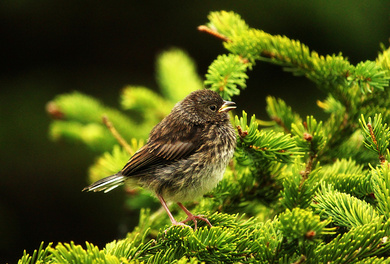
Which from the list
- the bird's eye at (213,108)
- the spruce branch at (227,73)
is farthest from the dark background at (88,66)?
the spruce branch at (227,73)

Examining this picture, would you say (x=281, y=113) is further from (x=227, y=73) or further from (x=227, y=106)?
(x=227, y=73)

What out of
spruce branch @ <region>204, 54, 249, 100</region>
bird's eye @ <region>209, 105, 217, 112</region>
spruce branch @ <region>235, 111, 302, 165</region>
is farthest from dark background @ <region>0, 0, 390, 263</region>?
spruce branch @ <region>235, 111, 302, 165</region>

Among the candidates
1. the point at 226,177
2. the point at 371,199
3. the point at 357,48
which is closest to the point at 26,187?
the point at 226,177

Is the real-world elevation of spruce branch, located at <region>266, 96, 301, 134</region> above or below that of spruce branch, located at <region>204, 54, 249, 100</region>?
below

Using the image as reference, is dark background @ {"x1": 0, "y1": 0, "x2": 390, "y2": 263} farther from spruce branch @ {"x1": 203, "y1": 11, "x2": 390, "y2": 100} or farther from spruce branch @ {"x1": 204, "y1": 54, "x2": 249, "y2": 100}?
spruce branch @ {"x1": 204, "y1": 54, "x2": 249, "y2": 100}

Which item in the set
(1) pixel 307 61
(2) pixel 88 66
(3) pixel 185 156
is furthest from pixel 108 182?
(2) pixel 88 66

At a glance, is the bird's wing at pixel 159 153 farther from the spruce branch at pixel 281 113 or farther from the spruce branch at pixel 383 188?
the spruce branch at pixel 383 188
